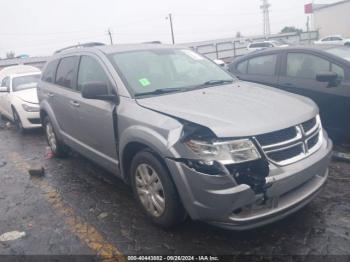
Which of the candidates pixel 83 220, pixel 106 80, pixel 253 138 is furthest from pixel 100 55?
pixel 253 138

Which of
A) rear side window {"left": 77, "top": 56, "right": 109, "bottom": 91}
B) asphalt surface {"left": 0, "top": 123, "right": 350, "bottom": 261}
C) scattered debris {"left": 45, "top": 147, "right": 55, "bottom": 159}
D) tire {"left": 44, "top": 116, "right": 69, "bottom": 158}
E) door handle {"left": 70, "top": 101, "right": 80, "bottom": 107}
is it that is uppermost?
rear side window {"left": 77, "top": 56, "right": 109, "bottom": 91}

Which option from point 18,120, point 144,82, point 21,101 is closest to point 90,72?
point 144,82

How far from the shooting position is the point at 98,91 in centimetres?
389

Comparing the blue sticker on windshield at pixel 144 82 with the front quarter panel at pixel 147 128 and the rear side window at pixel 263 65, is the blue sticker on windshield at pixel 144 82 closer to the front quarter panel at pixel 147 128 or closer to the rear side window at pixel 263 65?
the front quarter panel at pixel 147 128

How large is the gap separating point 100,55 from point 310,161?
2.70 metres

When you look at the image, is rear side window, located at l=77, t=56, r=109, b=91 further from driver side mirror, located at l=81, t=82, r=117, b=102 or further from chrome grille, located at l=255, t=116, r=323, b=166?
chrome grille, located at l=255, t=116, r=323, b=166

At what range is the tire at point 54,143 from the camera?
6043 mm

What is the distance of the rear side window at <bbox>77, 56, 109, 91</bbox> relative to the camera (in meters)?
4.33

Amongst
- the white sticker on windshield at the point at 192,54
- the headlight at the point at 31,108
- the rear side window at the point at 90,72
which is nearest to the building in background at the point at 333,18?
the headlight at the point at 31,108

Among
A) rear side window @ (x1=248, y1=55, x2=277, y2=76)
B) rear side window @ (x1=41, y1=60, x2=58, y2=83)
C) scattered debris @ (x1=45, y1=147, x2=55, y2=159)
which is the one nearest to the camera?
rear side window @ (x1=41, y1=60, x2=58, y2=83)

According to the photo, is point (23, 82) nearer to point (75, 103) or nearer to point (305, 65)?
point (75, 103)

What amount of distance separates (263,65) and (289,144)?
3.58 metres

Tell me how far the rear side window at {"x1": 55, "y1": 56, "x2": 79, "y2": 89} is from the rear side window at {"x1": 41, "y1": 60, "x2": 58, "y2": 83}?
201 millimetres

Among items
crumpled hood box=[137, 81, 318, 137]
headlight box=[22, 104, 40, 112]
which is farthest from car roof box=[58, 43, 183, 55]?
headlight box=[22, 104, 40, 112]
